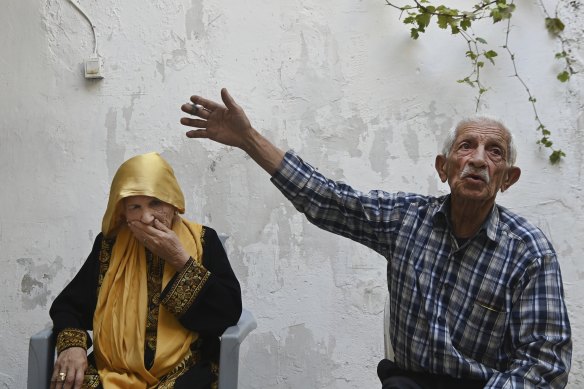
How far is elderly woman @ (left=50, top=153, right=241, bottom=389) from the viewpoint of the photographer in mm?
2590

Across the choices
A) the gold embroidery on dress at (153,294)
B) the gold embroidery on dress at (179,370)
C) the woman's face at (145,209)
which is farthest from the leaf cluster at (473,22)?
the gold embroidery on dress at (179,370)

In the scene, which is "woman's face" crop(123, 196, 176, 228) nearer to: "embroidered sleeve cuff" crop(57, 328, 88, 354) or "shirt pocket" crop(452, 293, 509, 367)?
"embroidered sleeve cuff" crop(57, 328, 88, 354)

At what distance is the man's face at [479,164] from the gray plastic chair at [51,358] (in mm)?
986

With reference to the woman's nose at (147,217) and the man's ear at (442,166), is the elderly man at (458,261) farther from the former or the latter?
the woman's nose at (147,217)

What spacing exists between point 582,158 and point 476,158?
4.80 feet

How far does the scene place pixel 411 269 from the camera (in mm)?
2279

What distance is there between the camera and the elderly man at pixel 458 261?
207 cm

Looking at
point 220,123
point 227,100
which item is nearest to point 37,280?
point 220,123

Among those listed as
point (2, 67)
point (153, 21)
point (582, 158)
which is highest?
point (153, 21)

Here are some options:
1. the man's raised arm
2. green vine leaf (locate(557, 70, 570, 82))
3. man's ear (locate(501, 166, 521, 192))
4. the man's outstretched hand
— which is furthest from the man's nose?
green vine leaf (locate(557, 70, 570, 82))

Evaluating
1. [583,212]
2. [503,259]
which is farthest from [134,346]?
[583,212]

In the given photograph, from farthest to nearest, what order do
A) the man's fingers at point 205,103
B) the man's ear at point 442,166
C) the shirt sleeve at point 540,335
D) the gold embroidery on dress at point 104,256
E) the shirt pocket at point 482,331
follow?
the gold embroidery on dress at point 104,256
the man's ear at point 442,166
the man's fingers at point 205,103
the shirt pocket at point 482,331
the shirt sleeve at point 540,335

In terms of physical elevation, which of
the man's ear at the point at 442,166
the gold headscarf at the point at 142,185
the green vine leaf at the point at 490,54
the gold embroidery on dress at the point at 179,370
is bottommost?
the gold embroidery on dress at the point at 179,370

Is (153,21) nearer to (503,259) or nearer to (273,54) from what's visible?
(273,54)
